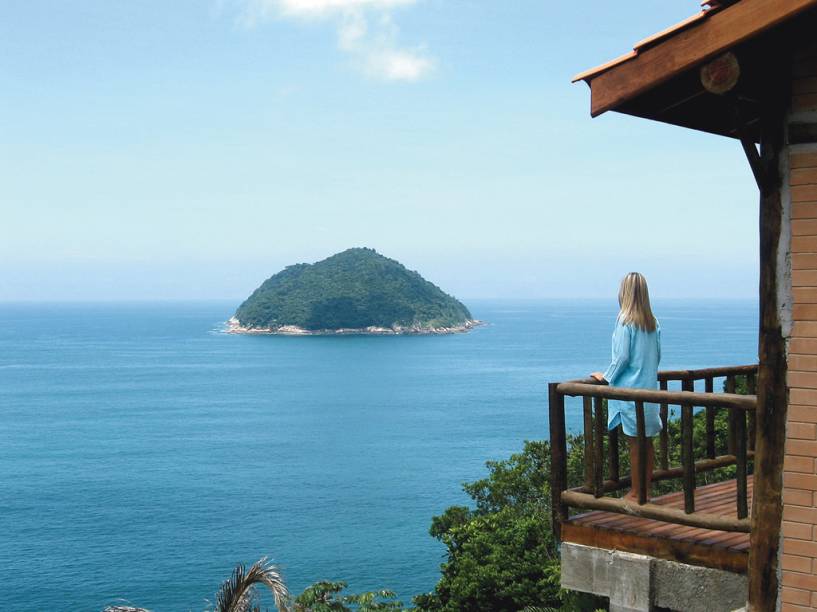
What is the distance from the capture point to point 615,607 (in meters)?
6.45

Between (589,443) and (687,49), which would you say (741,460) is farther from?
(687,49)

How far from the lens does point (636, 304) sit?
21.5ft

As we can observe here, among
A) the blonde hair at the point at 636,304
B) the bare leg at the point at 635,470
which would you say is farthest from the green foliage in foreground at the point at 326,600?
the blonde hair at the point at 636,304

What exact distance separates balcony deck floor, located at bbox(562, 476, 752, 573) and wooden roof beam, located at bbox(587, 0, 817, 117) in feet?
9.53

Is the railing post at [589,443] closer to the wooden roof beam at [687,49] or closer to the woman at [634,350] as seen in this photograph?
the woman at [634,350]

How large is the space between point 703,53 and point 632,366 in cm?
247

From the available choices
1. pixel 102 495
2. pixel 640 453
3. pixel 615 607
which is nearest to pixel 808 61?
pixel 640 453

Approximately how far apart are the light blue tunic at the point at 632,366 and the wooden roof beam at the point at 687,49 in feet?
6.11

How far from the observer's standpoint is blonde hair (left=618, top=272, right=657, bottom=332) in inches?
258

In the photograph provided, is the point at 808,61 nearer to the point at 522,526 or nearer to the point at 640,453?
the point at 640,453

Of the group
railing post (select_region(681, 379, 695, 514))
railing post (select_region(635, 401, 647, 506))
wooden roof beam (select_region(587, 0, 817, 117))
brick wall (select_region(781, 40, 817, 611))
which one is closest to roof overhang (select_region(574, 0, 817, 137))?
wooden roof beam (select_region(587, 0, 817, 117))

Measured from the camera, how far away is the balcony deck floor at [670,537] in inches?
233

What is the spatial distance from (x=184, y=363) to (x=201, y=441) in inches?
2874

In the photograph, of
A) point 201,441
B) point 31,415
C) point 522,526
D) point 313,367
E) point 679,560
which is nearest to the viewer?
point 679,560
